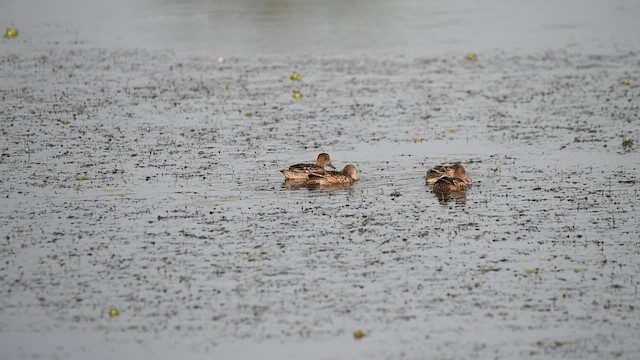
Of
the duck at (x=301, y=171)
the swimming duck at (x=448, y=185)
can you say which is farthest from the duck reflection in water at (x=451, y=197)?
the duck at (x=301, y=171)

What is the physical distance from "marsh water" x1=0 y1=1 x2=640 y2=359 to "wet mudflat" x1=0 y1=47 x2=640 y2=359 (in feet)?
0.14

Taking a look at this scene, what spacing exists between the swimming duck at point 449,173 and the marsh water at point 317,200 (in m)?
0.26

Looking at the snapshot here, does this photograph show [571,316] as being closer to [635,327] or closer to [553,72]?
[635,327]

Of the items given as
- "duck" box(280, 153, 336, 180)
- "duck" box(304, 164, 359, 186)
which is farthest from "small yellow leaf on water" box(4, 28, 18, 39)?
"duck" box(304, 164, 359, 186)

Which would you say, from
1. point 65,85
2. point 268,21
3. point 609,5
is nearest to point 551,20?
point 609,5

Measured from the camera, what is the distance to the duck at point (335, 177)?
17609 mm

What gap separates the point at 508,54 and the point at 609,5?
974cm

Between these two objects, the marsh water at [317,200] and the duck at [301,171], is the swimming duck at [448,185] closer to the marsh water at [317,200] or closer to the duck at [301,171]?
the marsh water at [317,200]

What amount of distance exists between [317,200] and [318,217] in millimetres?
1274

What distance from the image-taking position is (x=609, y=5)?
3788 centimetres

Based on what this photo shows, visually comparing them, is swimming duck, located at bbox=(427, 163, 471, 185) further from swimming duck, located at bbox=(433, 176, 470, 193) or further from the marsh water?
the marsh water

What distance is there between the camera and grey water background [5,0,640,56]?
3103 centimetres

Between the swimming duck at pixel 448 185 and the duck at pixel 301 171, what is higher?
the duck at pixel 301 171

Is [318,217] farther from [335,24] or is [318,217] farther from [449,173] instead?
Answer: [335,24]
